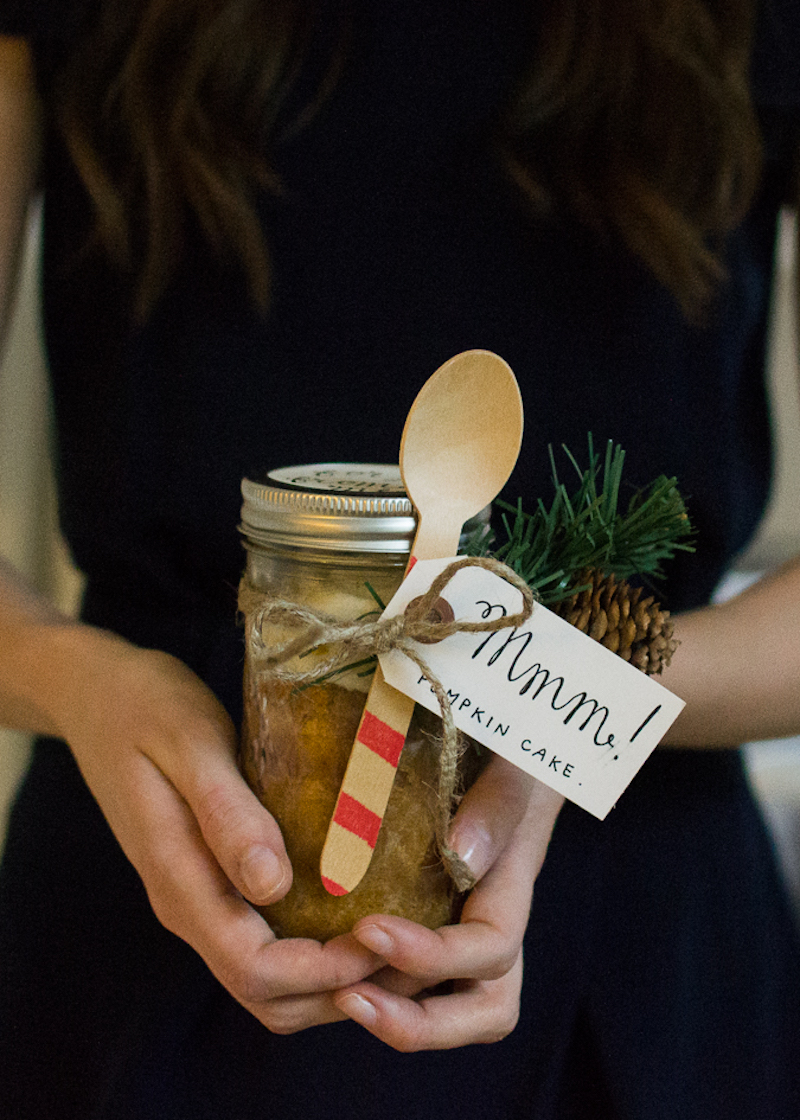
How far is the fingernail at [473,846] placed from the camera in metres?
0.34

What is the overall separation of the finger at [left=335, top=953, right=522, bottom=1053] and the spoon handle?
48 mm

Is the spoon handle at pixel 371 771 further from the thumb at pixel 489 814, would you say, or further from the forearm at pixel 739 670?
the forearm at pixel 739 670

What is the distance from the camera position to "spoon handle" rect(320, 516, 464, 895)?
32 centimetres

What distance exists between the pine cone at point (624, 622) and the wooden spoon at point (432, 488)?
0.05 metres

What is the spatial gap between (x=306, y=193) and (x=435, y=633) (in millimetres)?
436

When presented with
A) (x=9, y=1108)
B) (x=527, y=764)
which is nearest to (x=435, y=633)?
(x=527, y=764)

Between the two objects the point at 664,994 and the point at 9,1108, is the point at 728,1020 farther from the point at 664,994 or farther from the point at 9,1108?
the point at 9,1108

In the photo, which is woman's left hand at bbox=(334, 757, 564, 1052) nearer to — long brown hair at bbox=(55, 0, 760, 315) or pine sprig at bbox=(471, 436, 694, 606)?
pine sprig at bbox=(471, 436, 694, 606)

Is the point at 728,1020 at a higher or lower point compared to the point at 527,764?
lower

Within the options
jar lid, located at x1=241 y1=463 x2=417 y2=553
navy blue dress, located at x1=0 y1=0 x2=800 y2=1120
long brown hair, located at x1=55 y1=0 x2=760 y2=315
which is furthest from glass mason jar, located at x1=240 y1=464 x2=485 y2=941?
long brown hair, located at x1=55 y1=0 x2=760 y2=315

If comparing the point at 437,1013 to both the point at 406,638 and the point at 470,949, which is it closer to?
the point at 470,949

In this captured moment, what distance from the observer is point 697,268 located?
592mm

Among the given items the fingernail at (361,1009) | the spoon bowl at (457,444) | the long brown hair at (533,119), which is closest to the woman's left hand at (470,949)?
the fingernail at (361,1009)

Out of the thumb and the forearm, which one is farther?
the forearm
